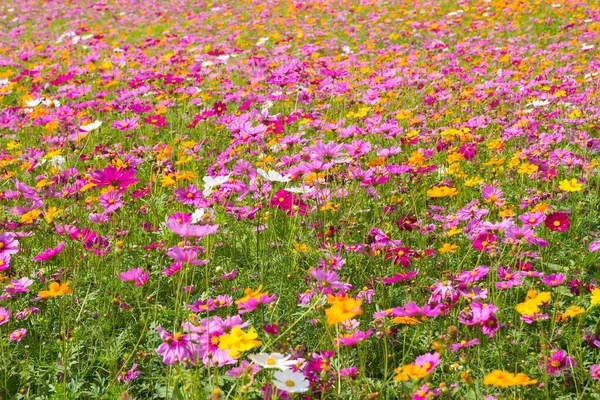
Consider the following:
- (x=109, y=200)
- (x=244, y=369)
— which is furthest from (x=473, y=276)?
(x=109, y=200)

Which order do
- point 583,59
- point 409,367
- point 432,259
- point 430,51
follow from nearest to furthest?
point 409,367
point 432,259
point 583,59
point 430,51

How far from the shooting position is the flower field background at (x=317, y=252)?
62.1 inches

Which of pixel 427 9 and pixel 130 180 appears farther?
pixel 427 9

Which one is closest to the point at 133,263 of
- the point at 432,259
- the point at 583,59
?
the point at 432,259

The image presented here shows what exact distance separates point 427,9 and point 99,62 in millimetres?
5326

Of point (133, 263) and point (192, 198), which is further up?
point (192, 198)

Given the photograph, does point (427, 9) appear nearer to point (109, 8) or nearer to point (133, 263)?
point (109, 8)

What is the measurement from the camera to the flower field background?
62.1 inches

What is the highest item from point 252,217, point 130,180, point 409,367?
point 130,180

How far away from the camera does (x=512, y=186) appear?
123 inches

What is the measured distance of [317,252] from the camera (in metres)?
2.24

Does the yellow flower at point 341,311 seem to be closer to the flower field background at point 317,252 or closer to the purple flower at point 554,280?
the flower field background at point 317,252

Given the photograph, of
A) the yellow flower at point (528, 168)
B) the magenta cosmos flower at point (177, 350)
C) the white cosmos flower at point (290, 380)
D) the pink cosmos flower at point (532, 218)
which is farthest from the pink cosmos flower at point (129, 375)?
the yellow flower at point (528, 168)

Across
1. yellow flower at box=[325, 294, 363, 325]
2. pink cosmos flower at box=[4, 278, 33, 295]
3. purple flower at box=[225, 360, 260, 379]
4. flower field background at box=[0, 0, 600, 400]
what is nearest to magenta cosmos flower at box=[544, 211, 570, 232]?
flower field background at box=[0, 0, 600, 400]
